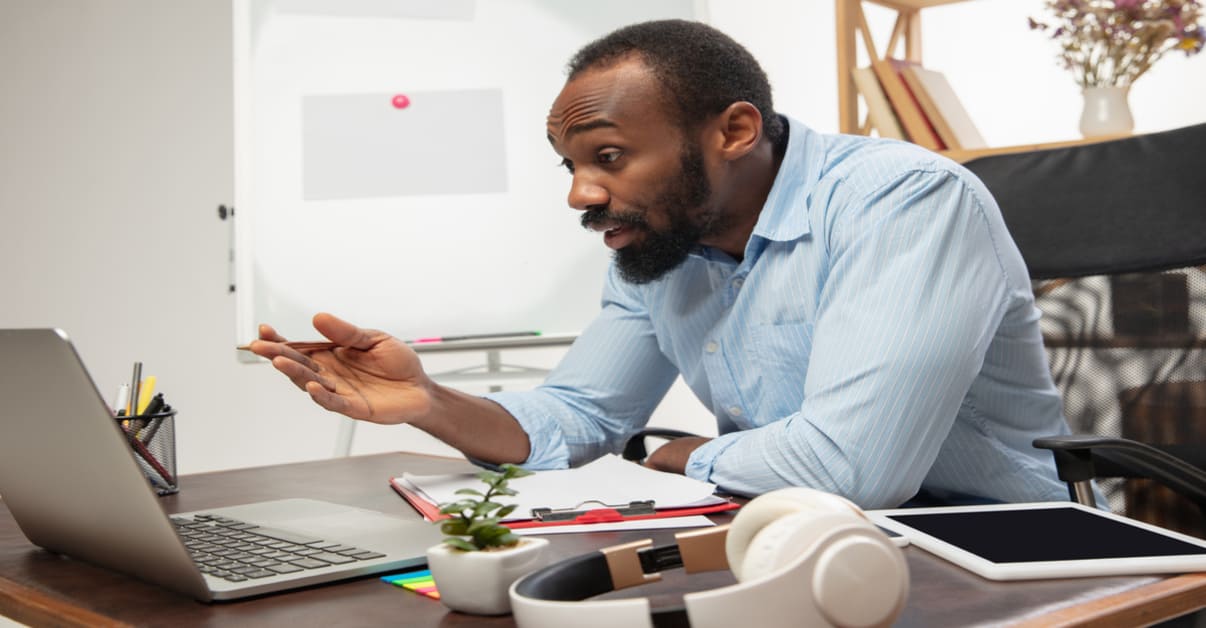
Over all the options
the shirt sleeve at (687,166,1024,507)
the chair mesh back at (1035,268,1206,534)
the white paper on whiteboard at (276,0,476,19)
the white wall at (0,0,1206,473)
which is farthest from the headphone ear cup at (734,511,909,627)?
the white wall at (0,0,1206,473)

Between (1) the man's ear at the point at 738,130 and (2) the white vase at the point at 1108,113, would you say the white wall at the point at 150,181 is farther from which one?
(1) the man's ear at the point at 738,130

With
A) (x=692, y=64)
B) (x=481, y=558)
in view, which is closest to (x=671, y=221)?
(x=692, y=64)

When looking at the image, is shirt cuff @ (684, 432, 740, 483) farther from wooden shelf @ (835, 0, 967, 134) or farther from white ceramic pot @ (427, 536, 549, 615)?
wooden shelf @ (835, 0, 967, 134)

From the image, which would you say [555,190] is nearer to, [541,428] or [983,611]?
[541,428]

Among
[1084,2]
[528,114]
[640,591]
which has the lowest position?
[640,591]

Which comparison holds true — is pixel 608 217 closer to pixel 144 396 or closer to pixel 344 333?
pixel 344 333

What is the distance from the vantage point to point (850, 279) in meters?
1.12

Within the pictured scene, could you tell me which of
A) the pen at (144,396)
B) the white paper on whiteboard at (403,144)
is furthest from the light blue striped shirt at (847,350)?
the white paper on whiteboard at (403,144)

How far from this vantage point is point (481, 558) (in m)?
0.59

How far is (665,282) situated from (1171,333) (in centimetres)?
63

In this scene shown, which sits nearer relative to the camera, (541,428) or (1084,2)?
(541,428)

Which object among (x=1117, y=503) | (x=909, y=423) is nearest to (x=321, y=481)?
(x=909, y=423)

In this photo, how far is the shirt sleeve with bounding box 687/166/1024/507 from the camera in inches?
40.3

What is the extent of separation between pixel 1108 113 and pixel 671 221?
4.41 feet
